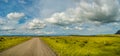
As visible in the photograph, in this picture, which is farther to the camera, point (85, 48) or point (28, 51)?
point (85, 48)

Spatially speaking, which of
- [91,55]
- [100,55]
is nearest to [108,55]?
[100,55]

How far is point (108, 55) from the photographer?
2705cm

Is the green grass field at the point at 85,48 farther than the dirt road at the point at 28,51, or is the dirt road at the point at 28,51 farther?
the green grass field at the point at 85,48

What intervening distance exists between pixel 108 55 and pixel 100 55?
1302mm

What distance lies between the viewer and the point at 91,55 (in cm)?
2656

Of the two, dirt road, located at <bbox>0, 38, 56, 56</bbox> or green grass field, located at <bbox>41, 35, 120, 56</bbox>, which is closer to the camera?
dirt road, located at <bbox>0, 38, 56, 56</bbox>

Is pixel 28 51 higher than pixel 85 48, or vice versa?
pixel 28 51

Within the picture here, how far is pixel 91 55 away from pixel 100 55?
5.52 feet

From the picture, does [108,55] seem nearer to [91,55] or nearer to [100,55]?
[100,55]

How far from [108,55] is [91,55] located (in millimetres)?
2930

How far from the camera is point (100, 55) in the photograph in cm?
2711
